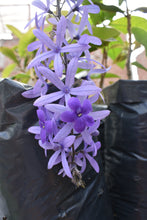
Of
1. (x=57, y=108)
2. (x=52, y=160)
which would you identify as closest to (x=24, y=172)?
(x=52, y=160)

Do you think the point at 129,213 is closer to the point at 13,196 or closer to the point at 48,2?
the point at 13,196

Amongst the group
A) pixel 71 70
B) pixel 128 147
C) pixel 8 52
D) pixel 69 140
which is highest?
pixel 8 52

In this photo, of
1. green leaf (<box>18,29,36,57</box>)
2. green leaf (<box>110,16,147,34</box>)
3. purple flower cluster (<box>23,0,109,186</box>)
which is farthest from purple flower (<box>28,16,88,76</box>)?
green leaf (<box>18,29,36,57</box>)

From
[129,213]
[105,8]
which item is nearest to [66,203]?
[129,213]

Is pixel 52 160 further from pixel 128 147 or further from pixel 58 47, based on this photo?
pixel 128 147

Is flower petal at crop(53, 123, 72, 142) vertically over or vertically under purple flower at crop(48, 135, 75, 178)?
over

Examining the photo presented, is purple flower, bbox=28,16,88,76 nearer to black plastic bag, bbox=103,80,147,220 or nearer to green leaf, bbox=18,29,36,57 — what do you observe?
black plastic bag, bbox=103,80,147,220

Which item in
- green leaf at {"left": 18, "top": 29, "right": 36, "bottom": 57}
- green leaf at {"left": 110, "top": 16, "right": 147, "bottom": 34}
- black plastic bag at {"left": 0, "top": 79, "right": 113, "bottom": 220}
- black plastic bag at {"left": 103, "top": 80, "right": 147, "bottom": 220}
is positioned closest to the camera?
black plastic bag at {"left": 0, "top": 79, "right": 113, "bottom": 220}
